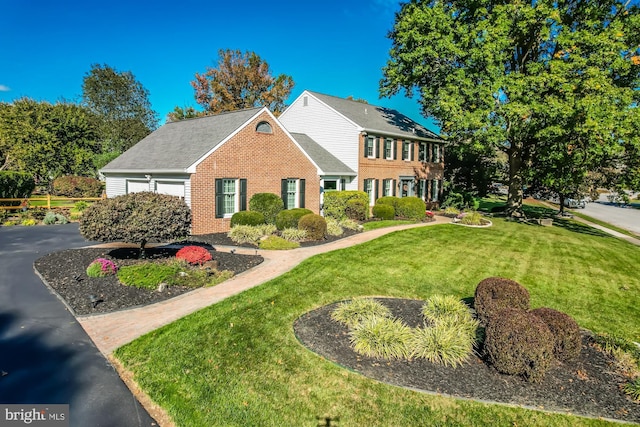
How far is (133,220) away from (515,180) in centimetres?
2560

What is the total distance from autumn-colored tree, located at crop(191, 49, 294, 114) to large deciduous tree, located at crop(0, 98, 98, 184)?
1308cm

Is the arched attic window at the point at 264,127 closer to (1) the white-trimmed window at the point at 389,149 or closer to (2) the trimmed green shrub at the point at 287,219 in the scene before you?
(2) the trimmed green shrub at the point at 287,219

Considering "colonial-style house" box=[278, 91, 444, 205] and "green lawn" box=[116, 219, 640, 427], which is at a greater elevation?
"colonial-style house" box=[278, 91, 444, 205]

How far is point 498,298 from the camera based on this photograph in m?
7.82

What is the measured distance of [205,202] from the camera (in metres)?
16.8

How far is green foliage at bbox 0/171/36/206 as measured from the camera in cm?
2400

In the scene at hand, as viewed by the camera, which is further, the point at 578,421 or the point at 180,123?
the point at 180,123

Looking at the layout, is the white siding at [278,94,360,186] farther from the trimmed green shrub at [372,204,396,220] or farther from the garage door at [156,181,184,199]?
the garage door at [156,181,184,199]

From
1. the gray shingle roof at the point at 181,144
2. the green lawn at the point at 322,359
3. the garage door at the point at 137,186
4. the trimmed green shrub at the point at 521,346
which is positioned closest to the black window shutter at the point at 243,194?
the gray shingle roof at the point at 181,144

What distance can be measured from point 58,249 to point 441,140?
93.8ft

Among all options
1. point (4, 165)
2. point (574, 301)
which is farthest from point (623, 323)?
point (4, 165)

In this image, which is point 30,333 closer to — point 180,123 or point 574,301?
point 574,301

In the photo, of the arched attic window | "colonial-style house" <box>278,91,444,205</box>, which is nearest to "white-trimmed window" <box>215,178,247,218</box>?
the arched attic window

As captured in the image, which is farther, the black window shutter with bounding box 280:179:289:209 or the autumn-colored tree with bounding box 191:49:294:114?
the autumn-colored tree with bounding box 191:49:294:114
